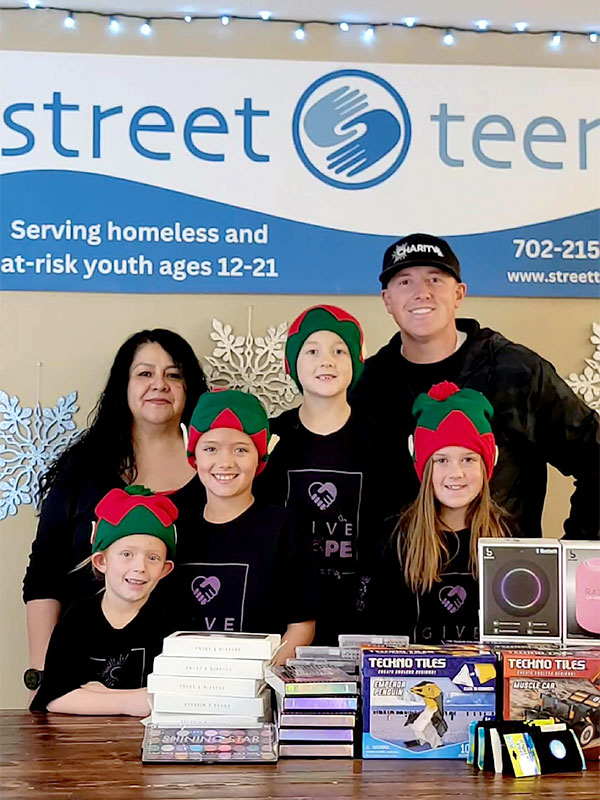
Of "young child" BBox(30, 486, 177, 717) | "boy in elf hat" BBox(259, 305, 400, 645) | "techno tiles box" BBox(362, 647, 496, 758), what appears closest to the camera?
"techno tiles box" BBox(362, 647, 496, 758)

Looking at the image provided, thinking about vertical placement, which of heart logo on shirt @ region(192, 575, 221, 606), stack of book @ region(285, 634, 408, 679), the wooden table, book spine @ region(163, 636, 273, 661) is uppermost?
heart logo on shirt @ region(192, 575, 221, 606)

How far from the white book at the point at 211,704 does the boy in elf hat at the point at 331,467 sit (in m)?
0.76

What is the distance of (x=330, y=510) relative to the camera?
2.87 m

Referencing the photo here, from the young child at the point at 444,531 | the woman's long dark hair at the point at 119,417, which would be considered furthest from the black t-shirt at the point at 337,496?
the woman's long dark hair at the point at 119,417

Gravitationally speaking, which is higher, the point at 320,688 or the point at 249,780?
the point at 320,688

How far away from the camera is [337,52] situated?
10.7 ft

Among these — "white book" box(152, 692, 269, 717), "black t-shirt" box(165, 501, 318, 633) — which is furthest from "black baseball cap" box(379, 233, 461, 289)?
"white book" box(152, 692, 269, 717)

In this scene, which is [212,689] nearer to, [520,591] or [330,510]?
[520,591]

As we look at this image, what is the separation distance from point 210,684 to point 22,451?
134 cm

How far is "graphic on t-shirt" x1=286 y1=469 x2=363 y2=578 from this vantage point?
285cm

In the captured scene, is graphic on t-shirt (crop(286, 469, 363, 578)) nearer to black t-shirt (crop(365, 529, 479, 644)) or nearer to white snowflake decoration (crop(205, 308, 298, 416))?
black t-shirt (crop(365, 529, 479, 644))

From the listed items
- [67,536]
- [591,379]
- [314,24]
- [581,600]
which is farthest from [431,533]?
[314,24]

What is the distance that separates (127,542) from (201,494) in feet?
1.16

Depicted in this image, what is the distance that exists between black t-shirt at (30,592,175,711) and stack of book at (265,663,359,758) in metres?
0.68
